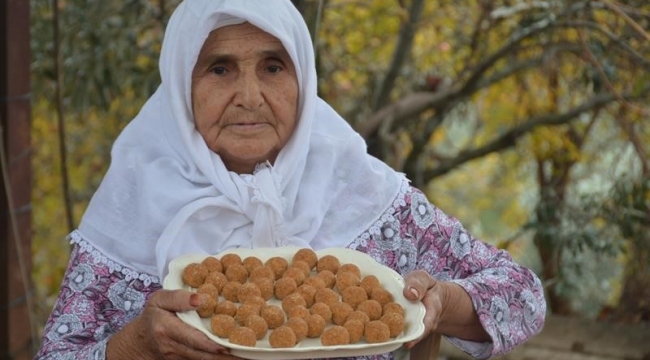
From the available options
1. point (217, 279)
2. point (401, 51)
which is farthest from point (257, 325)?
point (401, 51)

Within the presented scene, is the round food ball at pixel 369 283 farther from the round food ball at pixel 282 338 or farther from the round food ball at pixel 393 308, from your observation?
the round food ball at pixel 282 338

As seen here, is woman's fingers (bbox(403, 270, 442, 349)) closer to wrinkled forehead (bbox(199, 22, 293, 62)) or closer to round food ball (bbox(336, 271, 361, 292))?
round food ball (bbox(336, 271, 361, 292))

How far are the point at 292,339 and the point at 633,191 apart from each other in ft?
8.31

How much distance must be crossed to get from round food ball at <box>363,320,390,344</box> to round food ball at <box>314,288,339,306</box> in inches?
4.9

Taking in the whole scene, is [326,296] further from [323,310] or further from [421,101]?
[421,101]

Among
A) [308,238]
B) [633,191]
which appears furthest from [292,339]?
[633,191]

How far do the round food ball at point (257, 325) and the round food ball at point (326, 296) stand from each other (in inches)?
5.9

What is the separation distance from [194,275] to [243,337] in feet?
0.71

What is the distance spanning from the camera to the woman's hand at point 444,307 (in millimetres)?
2012

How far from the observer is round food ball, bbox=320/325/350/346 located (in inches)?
74.5

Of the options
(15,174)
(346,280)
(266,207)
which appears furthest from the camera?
(15,174)

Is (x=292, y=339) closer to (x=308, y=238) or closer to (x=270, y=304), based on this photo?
(x=270, y=304)

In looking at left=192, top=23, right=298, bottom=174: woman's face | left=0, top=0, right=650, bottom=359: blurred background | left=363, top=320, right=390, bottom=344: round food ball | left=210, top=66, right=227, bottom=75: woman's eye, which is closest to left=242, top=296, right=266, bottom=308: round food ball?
left=363, top=320, right=390, bottom=344: round food ball

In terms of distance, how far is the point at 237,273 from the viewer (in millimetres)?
2045
